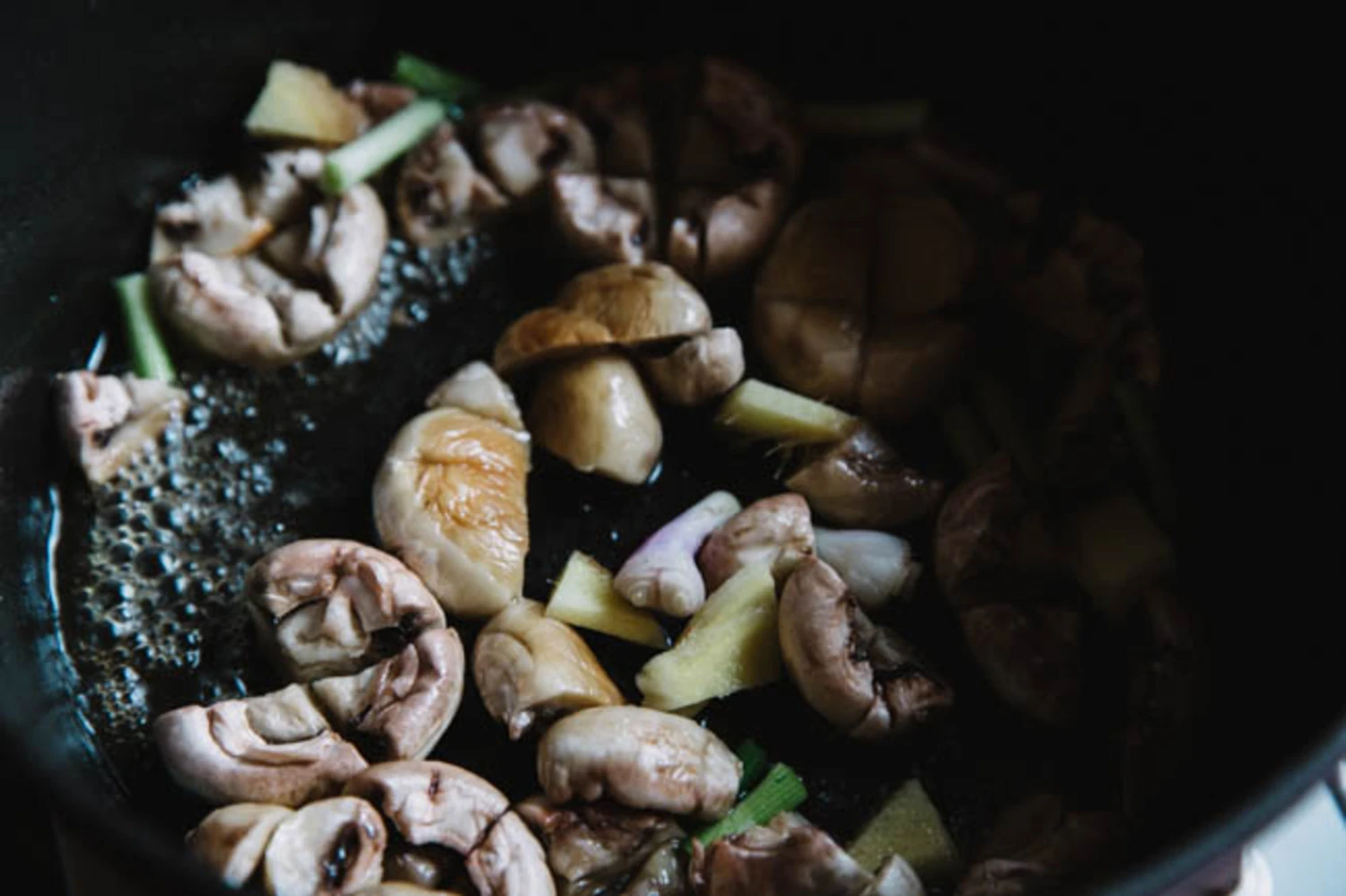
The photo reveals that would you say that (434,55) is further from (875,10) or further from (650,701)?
(650,701)

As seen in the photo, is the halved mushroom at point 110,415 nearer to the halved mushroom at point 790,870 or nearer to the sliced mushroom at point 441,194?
the sliced mushroom at point 441,194

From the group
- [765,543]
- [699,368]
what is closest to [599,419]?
[699,368]

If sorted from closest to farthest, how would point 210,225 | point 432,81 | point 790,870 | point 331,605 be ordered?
point 790,870 → point 331,605 → point 210,225 → point 432,81

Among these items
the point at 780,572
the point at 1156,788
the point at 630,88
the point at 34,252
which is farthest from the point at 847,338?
the point at 34,252

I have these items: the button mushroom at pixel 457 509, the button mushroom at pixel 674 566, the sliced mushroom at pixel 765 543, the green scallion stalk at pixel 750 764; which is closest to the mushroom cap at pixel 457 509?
the button mushroom at pixel 457 509

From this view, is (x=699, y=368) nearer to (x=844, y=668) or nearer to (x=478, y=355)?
(x=478, y=355)

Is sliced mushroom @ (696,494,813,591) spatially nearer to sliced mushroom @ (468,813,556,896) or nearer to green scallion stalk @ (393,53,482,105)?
sliced mushroom @ (468,813,556,896)
